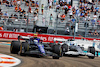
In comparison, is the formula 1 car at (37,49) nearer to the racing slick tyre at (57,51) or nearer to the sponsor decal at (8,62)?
the racing slick tyre at (57,51)

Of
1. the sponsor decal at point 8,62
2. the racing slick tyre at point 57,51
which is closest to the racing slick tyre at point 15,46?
the racing slick tyre at point 57,51

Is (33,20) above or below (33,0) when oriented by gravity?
below

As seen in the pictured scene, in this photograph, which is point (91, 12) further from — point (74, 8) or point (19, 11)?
point (19, 11)

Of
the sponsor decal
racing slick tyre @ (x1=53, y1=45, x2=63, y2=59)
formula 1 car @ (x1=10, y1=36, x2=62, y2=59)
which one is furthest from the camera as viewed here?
racing slick tyre @ (x1=53, y1=45, x2=63, y2=59)

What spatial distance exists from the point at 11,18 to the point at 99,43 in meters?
10.4

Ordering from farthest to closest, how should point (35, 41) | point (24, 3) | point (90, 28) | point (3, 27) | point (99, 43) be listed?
1. point (24, 3)
2. point (3, 27)
3. point (90, 28)
4. point (99, 43)
5. point (35, 41)

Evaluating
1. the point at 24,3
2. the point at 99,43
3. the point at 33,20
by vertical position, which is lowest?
the point at 99,43

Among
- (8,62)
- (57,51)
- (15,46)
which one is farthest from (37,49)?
(8,62)

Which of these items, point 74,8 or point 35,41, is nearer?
point 35,41

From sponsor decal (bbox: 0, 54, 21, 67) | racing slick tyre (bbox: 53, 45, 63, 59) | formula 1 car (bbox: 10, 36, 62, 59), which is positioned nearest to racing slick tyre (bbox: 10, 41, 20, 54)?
formula 1 car (bbox: 10, 36, 62, 59)

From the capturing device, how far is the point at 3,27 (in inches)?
849

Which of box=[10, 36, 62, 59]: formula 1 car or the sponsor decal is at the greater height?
box=[10, 36, 62, 59]: formula 1 car

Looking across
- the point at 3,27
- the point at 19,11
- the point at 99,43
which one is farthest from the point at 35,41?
the point at 19,11

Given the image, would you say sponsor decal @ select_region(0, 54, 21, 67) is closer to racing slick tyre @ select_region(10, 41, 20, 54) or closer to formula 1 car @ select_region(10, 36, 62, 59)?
formula 1 car @ select_region(10, 36, 62, 59)
